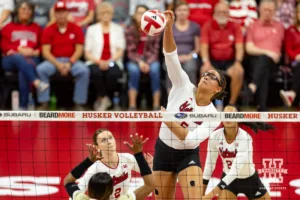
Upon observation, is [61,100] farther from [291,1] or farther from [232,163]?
[232,163]

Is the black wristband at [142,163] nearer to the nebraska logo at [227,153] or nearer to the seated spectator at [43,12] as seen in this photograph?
the nebraska logo at [227,153]

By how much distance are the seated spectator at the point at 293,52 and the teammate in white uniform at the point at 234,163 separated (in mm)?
5996

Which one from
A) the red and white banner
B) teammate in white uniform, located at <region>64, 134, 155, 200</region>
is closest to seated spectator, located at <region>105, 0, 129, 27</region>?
the red and white banner

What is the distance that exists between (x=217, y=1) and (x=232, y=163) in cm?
719

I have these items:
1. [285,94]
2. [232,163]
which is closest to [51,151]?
[232,163]

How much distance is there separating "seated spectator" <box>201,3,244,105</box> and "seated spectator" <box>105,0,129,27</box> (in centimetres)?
185

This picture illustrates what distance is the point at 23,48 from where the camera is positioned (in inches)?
627

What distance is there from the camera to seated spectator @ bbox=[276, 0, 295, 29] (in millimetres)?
16484

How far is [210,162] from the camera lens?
992 centimetres

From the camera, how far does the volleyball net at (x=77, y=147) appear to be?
30.1 ft

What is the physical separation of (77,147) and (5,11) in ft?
13.8

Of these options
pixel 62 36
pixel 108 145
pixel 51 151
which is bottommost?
pixel 51 151

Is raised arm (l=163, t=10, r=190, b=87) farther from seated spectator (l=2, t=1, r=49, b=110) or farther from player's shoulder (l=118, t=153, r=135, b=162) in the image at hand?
seated spectator (l=2, t=1, r=49, b=110)

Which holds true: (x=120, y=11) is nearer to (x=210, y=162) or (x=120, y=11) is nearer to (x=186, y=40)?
(x=186, y=40)
